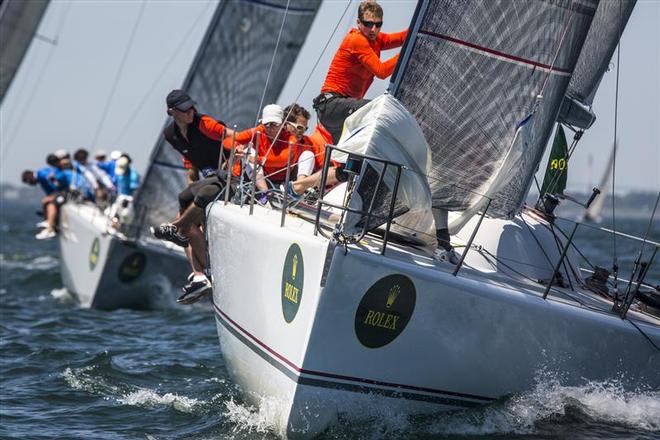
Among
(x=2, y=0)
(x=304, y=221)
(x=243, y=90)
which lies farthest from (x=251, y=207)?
(x=2, y=0)

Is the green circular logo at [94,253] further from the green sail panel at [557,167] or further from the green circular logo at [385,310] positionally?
the green circular logo at [385,310]

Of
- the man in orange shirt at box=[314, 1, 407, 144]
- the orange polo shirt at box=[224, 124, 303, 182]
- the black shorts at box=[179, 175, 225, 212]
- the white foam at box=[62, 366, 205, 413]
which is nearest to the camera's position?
the man in orange shirt at box=[314, 1, 407, 144]

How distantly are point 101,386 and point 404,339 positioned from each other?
8.90ft

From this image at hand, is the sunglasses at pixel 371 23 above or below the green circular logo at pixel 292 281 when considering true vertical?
above

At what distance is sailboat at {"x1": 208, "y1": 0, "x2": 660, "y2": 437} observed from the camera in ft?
19.4

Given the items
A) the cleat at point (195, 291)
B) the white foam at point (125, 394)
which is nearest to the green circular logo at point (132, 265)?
the white foam at point (125, 394)

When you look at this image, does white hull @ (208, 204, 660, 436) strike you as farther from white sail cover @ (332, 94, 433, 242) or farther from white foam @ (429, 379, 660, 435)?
white sail cover @ (332, 94, 433, 242)

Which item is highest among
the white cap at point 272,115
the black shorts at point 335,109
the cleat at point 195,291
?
the black shorts at point 335,109

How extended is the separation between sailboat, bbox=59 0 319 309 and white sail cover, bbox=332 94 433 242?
7.35 metres

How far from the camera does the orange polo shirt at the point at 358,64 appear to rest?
7156 mm

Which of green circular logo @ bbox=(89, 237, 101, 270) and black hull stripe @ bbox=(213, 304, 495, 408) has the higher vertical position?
black hull stripe @ bbox=(213, 304, 495, 408)

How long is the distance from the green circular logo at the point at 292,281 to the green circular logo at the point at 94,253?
7.85 m

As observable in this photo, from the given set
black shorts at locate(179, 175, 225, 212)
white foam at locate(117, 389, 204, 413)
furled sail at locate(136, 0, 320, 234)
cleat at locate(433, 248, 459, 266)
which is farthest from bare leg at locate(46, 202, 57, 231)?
cleat at locate(433, 248, 459, 266)

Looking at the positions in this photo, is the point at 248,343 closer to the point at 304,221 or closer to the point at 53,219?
the point at 304,221
